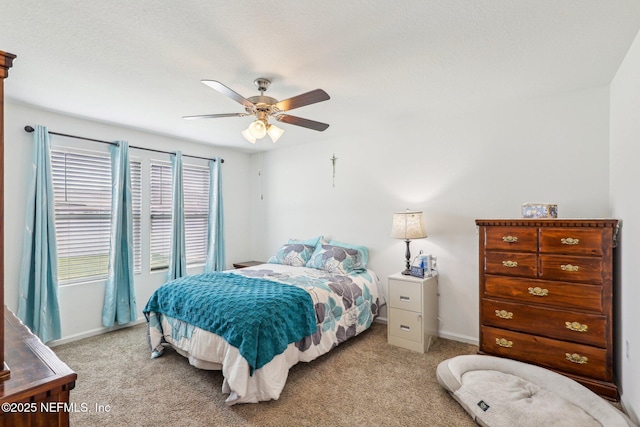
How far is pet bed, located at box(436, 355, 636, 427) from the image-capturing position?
186 cm

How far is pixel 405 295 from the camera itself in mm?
3238

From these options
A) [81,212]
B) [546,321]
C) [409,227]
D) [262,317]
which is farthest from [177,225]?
[546,321]

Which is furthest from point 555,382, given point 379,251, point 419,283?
point 379,251

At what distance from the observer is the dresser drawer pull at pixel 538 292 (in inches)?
97.5

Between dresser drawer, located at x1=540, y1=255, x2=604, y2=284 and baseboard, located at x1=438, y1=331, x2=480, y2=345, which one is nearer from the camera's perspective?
dresser drawer, located at x1=540, y1=255, x2=604, y2=284

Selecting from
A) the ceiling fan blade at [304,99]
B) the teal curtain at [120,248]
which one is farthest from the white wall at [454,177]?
the teal curtain at [120,248]

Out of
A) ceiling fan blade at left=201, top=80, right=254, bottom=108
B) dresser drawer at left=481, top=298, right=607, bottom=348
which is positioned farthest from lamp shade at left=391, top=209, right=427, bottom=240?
ceiling fan blade at left=201, top=80, right=254, bottom=108

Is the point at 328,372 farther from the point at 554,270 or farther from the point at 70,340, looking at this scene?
the point at 70,340

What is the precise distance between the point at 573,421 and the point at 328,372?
1.67 meters

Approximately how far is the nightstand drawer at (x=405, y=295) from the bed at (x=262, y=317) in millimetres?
374

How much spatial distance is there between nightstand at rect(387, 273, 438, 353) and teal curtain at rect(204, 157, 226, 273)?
2.73 m

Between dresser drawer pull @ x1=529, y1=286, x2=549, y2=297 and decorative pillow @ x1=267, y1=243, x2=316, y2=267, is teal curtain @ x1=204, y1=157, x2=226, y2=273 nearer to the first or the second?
decorative pillow @ x1=267, y1=243, x2=316, y2=267

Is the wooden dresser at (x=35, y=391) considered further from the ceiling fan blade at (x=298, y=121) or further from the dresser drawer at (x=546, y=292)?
the dresser drawer at (x=546, y=292)

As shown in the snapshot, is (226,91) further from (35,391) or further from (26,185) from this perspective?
(26,185)
